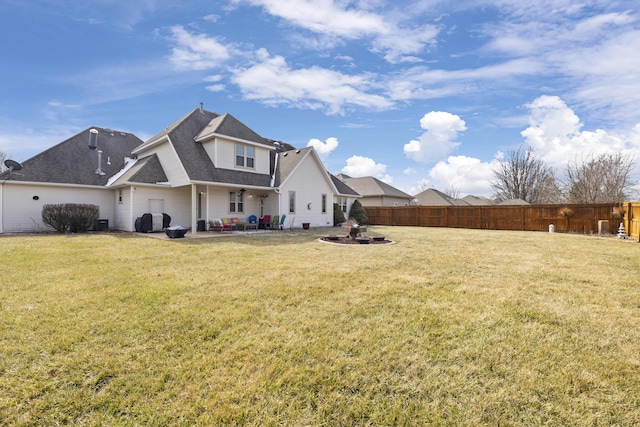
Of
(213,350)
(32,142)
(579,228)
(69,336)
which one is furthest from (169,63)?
(579,228)

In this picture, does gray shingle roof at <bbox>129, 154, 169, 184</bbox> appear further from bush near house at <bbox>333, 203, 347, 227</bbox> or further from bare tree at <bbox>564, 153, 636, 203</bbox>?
bare tree at <bbox>564, 153, 636, 203</bbox>

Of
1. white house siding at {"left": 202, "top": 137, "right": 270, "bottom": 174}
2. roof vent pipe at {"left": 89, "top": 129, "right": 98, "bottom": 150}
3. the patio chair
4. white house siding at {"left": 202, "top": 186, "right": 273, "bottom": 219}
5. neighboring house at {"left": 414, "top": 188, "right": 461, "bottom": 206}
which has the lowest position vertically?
the patio chair

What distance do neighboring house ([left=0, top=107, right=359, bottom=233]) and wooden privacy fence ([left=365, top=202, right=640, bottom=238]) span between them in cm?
873

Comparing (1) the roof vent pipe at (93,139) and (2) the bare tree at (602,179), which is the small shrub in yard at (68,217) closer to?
(1) the roof vent pipe at (93,139)

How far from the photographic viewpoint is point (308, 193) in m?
20.1

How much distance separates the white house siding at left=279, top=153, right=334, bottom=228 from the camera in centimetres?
1869

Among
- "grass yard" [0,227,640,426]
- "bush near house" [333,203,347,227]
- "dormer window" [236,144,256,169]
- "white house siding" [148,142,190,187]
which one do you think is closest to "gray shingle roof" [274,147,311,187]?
"dormer window" [236,144,256,169]

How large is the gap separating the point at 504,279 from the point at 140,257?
9.03 m

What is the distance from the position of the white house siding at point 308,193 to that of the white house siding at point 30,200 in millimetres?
11336

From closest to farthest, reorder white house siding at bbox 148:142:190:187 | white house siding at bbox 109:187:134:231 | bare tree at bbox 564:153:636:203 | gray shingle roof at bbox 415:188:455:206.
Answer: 1. white house siding at bbox 148:142:190:187
2. white house siding at bbox 109:187:134:231
3. bare tree at bbox 564:153:636:203
4. gray shingle roof at bbox 415:188:455:206

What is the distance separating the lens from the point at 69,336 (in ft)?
10.7

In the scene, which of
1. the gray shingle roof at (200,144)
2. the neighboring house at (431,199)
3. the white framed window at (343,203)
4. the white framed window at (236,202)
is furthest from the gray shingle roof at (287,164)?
the neighboring house at (431,199)

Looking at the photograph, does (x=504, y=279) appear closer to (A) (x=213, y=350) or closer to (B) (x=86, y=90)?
(A) (x=213, y=350)

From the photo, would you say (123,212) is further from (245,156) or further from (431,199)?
(431,199)
